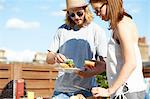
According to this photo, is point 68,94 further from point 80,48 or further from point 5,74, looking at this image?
point 5,74

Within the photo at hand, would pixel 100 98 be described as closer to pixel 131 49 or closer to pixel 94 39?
pixel 131 49

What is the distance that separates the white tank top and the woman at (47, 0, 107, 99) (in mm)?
760

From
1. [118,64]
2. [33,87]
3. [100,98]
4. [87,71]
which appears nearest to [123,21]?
[118,64]

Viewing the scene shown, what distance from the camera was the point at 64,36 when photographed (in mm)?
3336

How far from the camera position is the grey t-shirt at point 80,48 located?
3250 millimetres

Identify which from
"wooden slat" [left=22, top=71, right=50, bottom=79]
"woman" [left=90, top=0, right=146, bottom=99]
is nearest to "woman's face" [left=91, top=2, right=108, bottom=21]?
"woman" [left=90, top=0, right=146, bottom=99]

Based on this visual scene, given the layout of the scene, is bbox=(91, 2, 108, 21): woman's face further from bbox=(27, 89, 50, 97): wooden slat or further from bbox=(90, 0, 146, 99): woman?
bbox=(27, 89, 50, 97): wooden slat

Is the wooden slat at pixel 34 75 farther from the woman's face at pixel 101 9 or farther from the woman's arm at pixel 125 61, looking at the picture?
the woman's arm at pixel 125 61

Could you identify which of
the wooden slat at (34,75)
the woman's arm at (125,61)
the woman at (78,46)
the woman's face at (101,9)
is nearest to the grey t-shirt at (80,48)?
the woman at (78,46)

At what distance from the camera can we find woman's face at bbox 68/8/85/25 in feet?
10.8

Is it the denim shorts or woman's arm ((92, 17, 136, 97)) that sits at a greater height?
woman's arm ((92, 17, 136, 97))

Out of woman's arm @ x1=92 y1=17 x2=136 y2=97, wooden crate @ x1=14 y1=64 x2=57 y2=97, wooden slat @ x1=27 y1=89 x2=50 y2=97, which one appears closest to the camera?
woman's arm @ x1=92 y1=17 x2=136 y2=97

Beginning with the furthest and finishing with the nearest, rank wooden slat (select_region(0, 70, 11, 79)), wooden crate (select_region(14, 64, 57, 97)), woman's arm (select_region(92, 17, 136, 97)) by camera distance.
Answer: wooden crate (select_region(14, 64, 57, 97)) < wooden slat (select_region(0, 70, 11, 79)) < woman's arm (select_region(92, 17, 136, 97))

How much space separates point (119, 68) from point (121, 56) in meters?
0.07
